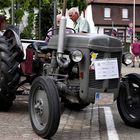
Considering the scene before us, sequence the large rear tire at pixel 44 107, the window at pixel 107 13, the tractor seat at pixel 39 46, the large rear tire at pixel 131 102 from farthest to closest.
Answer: the window at pixel 107 13, the tractor seat at pixel 39 46, the large rear tire at pixel 131 102, the large rear tire at pixel 44 107

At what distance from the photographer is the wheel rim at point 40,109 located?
25.8ft

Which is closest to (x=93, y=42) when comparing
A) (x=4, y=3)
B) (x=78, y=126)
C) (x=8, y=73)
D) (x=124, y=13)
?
(x=78, y=126)

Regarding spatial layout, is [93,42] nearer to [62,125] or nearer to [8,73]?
[62,125]

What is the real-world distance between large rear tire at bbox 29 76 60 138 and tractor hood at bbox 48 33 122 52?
27.8 inches

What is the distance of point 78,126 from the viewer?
8852mm

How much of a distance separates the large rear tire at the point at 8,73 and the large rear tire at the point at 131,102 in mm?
1848

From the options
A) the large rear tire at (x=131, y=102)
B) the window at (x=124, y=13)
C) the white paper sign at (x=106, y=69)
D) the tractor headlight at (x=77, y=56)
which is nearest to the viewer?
the tractor headlight at (x=77, y=56)

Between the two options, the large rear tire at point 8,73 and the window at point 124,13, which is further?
the window at point 124,13

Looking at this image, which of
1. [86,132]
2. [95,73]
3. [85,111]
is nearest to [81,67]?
[95,73]

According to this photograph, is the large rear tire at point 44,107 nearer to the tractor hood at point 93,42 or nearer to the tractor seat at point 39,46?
the tractor hood at point 93,42

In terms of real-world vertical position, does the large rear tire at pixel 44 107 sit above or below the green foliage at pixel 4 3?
below

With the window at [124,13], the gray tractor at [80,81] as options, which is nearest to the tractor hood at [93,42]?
the gray tractor at [80,81]

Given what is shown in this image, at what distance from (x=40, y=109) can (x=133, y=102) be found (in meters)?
1.67

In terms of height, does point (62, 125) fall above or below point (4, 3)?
below
